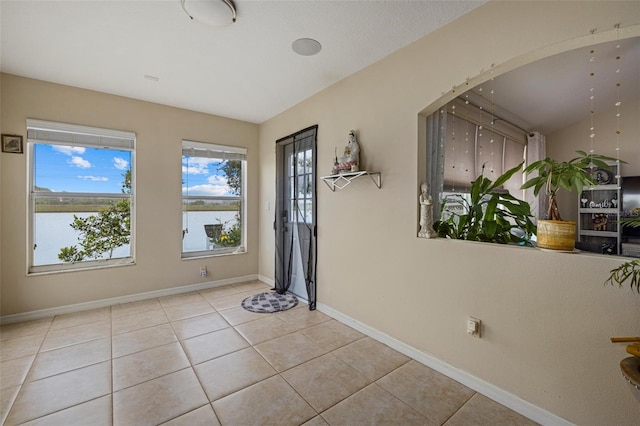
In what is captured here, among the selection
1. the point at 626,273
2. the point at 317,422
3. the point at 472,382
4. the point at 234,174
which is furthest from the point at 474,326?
the point at 234,174

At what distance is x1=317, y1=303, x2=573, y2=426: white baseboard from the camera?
1545 millimetres

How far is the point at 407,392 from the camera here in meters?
1.79

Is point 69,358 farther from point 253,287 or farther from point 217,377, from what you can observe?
point 253,287

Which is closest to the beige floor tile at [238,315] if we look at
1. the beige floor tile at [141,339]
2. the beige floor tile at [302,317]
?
the beige floor tile at [302,317]

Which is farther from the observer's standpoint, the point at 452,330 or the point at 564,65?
the point at 564,65

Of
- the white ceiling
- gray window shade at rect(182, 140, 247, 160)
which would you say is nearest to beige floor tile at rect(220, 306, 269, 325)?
gray window shade at rect(182, 140, 247, 160)

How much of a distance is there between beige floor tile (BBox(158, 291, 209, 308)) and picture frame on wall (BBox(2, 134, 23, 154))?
2209 mm

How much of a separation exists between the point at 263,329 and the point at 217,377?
781 mm

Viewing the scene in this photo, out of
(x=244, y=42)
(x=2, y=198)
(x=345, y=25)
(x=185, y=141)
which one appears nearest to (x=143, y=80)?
(x=185, y=141)

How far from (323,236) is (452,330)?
1.61m

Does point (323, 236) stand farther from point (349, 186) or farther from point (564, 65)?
point (564, 65)

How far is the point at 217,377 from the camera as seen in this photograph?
1.93 meters

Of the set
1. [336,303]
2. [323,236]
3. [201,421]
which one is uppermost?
[323,236]

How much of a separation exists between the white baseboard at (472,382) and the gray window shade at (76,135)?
3.54 meters
